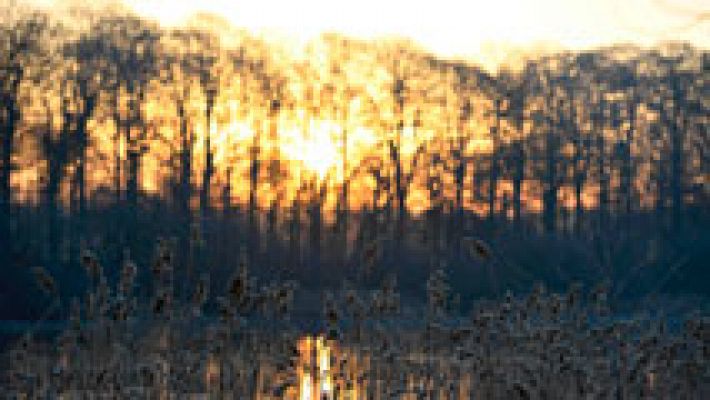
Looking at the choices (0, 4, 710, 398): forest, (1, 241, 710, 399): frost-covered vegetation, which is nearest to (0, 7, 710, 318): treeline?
(0, 4, 710, 398): forest

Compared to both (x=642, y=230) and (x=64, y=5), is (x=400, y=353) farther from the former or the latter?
(x=642, y=230)

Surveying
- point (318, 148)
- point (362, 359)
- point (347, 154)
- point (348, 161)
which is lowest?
point (362, 359)

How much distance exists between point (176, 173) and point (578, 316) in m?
33.3

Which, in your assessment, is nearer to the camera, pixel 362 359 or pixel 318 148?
pixel 362 359

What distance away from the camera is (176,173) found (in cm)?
5100

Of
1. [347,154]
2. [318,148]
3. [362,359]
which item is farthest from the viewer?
[318,148]

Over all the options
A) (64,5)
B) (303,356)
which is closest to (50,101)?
(64,5)

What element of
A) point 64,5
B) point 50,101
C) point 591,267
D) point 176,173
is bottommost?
point 591,267

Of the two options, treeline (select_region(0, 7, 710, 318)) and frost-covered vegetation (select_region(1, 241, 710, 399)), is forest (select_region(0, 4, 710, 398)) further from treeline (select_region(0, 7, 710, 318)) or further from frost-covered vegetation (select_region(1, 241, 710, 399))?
frost-covered vegetation (select_region(1, 241, 710, 399))

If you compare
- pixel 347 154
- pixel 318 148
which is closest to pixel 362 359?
pixel 347 154

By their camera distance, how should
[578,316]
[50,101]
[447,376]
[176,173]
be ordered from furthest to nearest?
1. [176,173]
2. [50,101]
3. [578,316]
4. [447,376]

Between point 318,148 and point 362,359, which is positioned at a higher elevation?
point 318,148

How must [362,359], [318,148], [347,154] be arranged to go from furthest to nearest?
[318,148]
[347,154]
[362,359]

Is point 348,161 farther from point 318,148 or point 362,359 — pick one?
point 362,359
